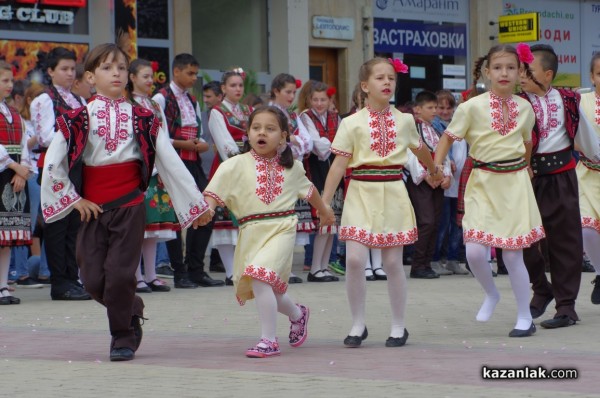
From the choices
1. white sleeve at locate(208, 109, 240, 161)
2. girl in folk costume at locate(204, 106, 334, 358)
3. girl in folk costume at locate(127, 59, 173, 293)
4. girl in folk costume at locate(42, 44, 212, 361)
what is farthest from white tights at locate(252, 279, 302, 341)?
white sleeve at locate(208, 109, 240, 161)

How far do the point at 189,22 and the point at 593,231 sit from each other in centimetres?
1029

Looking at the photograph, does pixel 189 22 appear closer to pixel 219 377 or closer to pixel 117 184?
pixel 117 184

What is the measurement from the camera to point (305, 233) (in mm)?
14438

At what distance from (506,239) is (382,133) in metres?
1.11

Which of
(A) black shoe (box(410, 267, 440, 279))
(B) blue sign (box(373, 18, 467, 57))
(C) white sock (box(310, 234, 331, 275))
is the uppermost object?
(B) blue sign (box(373, 18, 467, 57))

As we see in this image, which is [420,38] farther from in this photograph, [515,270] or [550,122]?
[515,270]

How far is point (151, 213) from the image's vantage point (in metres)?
13.0

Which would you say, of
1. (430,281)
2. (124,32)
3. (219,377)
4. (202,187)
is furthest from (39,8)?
(219,377)

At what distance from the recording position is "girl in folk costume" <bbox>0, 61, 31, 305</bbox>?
39.1 ft

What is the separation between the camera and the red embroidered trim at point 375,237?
880 cm

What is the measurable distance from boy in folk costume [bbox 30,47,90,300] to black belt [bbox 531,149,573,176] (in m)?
4.37

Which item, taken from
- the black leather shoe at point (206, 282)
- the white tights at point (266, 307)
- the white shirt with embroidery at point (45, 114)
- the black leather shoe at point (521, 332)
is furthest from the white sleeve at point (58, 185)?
the black leather shoe at point (206, 282)

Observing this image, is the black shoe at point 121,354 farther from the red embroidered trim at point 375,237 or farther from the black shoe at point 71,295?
the black shoe at point 71,295

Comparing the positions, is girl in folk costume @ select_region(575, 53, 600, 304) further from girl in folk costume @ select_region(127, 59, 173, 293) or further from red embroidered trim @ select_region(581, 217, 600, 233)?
girl in folk costume @ select_region(127, 59, 173, 293)
